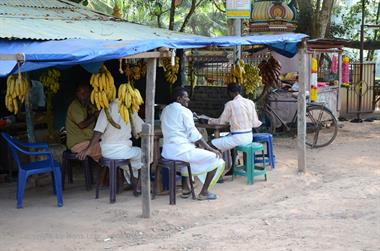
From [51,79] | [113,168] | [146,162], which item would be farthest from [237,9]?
[146,162]

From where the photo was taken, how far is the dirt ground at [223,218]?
530 centimetres

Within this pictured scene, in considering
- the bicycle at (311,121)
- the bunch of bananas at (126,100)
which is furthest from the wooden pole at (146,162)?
the bicycle at (311,121)

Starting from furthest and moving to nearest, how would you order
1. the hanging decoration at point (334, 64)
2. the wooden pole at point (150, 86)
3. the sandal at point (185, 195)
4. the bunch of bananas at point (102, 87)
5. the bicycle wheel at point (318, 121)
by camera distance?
the hanging decoration at point (334, 64) → the bicycle wheel at point (318, 121) → the sandal at point (185, 195) → the bunch of bananas at point (102, 87) → the wooden pole at point (150, 86)

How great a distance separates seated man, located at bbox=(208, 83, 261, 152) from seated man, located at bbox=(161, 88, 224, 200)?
81 cm

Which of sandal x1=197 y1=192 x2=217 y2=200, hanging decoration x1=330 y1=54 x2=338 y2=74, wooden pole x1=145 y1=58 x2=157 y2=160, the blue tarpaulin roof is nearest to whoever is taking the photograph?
the blue tarpaulin roof

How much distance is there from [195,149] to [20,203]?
7.09 feet

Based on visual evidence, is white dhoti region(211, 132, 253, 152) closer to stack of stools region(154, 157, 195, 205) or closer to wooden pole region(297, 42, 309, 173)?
stack of stools region(154, 157, 195, 205)

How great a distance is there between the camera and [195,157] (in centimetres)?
674

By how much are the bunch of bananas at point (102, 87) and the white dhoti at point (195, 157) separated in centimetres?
94

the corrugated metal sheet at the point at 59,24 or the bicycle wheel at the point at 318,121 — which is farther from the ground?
the corrugated metal sheet at the point at 59,24

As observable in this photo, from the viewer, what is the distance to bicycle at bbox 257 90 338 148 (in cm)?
1059

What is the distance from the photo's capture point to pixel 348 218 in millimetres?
6148

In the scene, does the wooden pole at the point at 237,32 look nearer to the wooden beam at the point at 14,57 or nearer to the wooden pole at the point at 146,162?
the wooden pole at the point at 146,162

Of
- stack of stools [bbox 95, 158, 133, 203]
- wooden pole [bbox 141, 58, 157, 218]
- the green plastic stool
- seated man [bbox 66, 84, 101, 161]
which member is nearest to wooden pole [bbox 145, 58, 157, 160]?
wooden pole [bbox 141, 58, 157, 218]
